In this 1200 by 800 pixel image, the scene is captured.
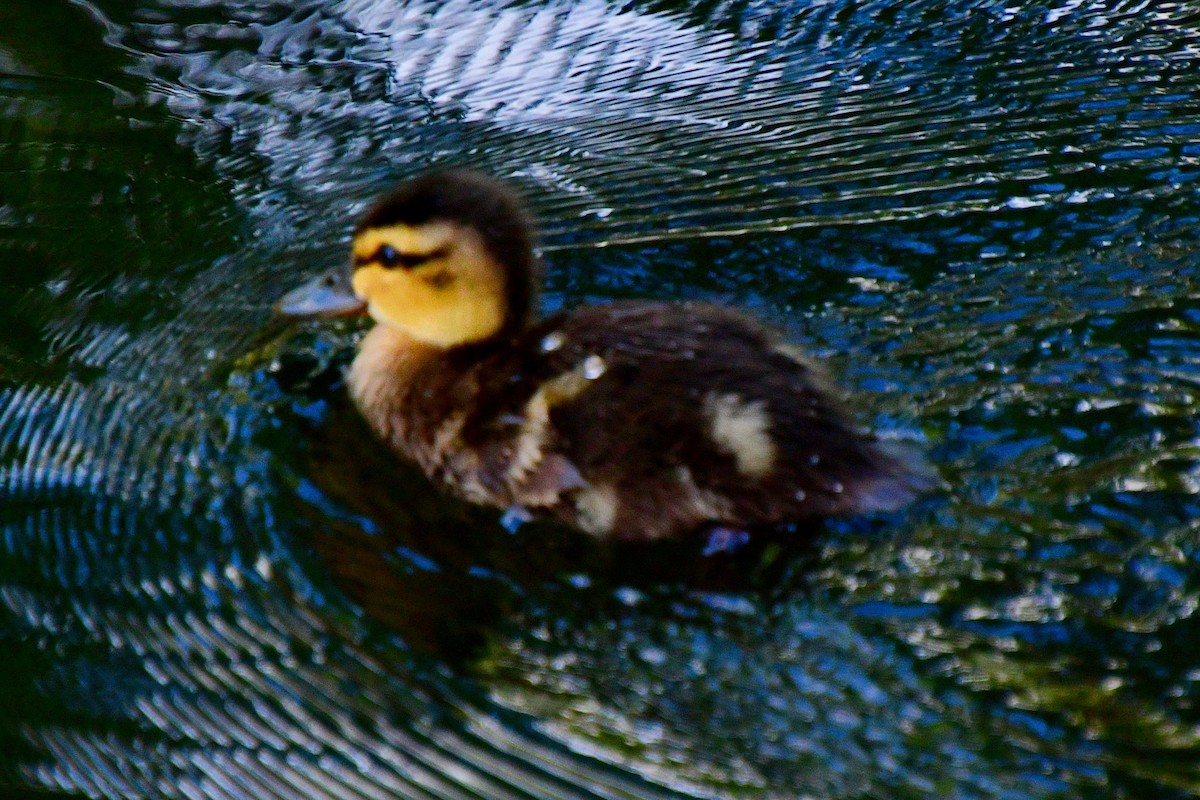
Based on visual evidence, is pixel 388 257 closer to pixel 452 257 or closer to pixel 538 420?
pixel 452 257

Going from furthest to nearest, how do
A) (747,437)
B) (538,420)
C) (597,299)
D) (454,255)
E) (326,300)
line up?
(597,299) → (326,300) → (454,255) → (538,420) → (747,437)

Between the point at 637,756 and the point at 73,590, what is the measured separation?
996mm

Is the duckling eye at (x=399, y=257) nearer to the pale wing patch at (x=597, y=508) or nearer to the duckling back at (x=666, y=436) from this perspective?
the duckling back at (x=666, y=436)

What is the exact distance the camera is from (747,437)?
2439 mm

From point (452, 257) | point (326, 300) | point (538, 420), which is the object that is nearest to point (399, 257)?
point (452, 257)

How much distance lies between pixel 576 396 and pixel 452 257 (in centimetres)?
38

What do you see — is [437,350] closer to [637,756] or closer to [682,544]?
[682,544]

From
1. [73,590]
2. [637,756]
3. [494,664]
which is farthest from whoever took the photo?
Answer: [73,590]

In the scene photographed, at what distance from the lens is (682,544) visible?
8.11 feet

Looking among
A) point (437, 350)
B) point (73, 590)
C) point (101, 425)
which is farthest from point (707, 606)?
point (101, 425)

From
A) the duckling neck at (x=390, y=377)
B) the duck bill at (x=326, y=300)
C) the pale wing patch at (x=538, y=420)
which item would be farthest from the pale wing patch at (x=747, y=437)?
the duck bill at (x=326, y=300)

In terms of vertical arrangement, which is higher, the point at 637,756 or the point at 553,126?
the point at 553,126

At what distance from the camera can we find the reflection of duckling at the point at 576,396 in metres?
2.45

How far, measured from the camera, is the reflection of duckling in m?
2.45
